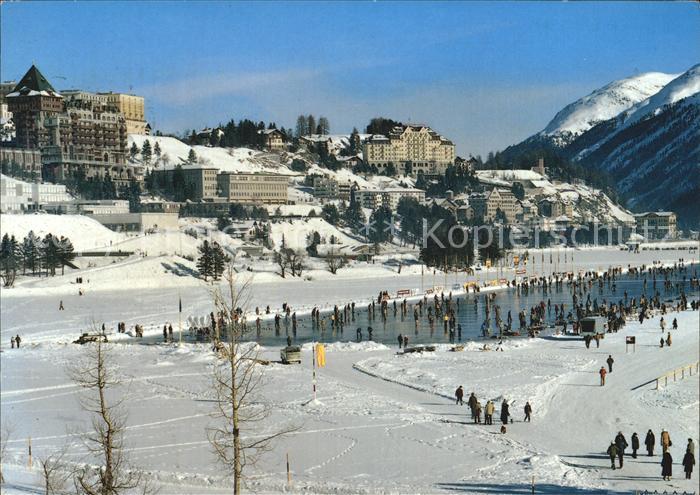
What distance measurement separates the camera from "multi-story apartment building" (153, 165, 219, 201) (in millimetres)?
88625

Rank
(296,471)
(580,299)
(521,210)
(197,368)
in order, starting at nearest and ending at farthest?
(296,471) < (197,368) < (580,299) < (521,210)

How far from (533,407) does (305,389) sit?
5.26 meters

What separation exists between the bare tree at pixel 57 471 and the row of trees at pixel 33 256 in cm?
3513

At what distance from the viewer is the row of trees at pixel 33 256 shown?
4881 centimetres

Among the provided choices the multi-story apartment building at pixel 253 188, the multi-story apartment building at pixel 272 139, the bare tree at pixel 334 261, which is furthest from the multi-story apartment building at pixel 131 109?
the bare tree at pixel 334 261

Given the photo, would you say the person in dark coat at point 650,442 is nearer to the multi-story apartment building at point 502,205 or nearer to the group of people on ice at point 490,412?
the group of people on ice at point 490,412

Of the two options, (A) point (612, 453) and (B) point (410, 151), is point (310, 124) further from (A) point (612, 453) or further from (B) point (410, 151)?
(A) point (612, 453)

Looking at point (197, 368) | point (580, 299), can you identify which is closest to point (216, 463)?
point (197, 368)

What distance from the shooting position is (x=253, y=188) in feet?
303

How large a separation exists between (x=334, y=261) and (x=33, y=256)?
808 inches

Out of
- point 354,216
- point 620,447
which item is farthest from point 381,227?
point 620,447

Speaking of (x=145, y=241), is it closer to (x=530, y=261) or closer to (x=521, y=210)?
(x=530, y=261)

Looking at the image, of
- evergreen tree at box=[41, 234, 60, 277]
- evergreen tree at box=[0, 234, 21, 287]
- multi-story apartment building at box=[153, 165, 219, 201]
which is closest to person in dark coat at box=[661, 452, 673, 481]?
evergreen tree at box=[0, 234, 21, 287]

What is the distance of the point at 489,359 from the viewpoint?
23.2m
